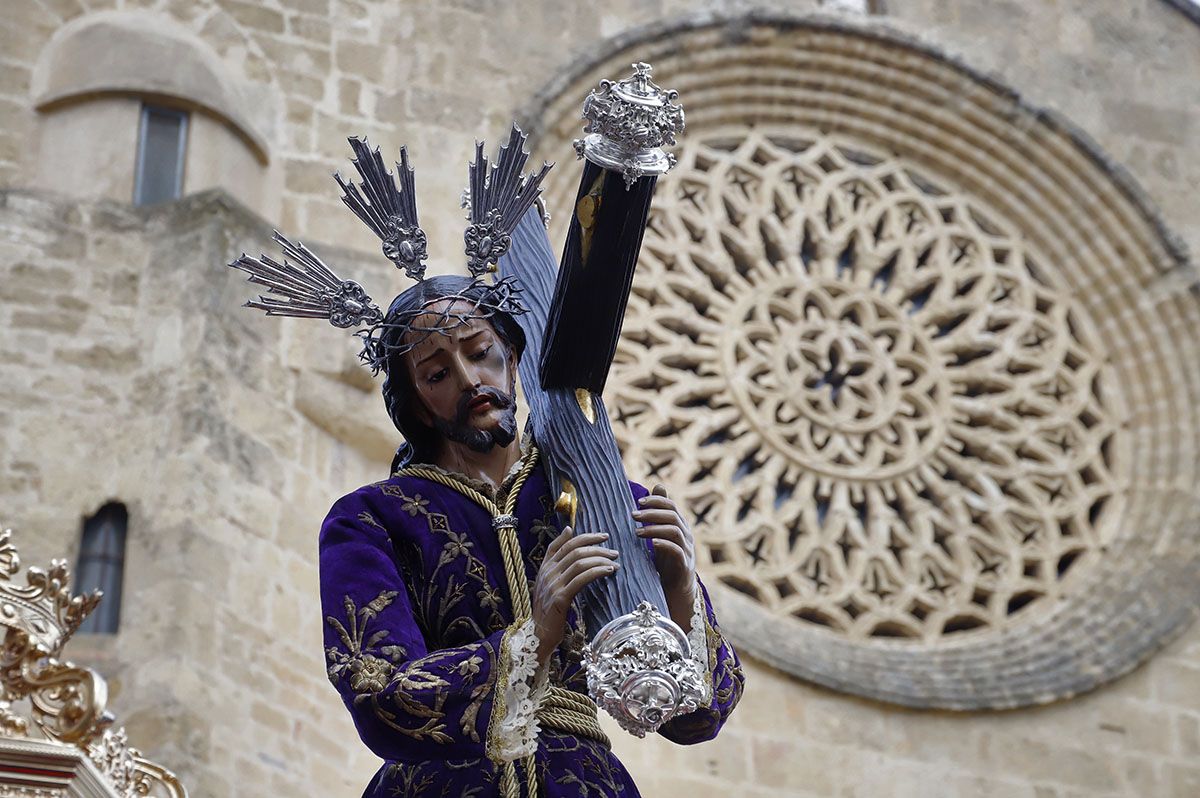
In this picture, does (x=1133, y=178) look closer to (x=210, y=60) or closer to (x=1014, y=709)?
(x=1014, y=709)

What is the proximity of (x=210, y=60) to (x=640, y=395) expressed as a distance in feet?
7.37

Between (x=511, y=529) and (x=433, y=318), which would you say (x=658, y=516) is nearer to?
(x=511, y=529)

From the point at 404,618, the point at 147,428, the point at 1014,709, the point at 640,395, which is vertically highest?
the point at 640,395

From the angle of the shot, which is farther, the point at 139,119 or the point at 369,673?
the point at 139,119

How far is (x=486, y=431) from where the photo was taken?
3.80 metres

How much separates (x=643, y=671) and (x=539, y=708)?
11.3 inches

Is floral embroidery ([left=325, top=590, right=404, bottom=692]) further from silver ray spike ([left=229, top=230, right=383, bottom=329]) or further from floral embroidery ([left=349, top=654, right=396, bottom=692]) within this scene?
silver ray spike ([left=229, top=230, right=383, bottom=329])

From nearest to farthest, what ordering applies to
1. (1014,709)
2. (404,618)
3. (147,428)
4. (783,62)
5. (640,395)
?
(404,618)
(147,428)
(1014,709)
(640,395)
(783,62)

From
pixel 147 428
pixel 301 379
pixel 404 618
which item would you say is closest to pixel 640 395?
pixel 301 379

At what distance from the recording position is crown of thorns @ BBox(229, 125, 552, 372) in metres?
3.84

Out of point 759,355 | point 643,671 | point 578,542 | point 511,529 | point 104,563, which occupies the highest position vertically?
point 759,355

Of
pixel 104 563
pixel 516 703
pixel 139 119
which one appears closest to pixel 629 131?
pixel 516 703

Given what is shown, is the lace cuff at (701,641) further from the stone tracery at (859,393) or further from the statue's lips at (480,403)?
the stone tracery at (859,393)

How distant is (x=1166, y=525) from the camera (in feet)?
35.1
